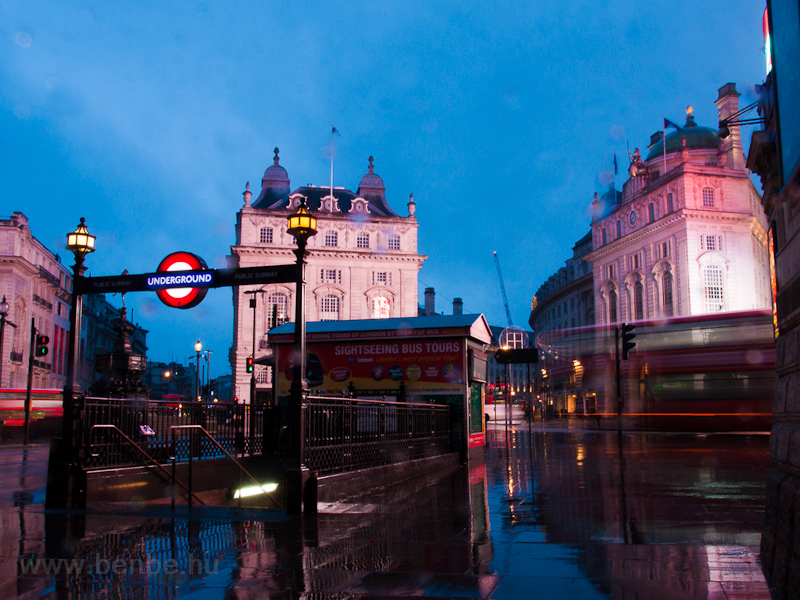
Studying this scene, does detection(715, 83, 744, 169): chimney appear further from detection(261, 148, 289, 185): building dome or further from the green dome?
detection(261, 148, 289, 185): building dome

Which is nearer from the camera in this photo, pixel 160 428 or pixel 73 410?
pixel 73 410

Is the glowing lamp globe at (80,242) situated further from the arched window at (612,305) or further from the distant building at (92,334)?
the distant building at (92,334)

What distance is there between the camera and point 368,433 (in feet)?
44.7

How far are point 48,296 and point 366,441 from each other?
70.2m

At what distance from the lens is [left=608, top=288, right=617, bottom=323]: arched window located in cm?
7900

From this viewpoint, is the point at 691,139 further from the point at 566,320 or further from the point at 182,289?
the point at 182,289

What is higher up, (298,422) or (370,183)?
(370,183)

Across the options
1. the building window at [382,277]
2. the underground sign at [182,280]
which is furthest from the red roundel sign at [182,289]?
the building window at [382,277]

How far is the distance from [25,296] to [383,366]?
56983 mm

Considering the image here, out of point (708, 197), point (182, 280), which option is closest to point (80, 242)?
point (182, 280)

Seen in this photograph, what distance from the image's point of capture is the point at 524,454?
72.6 feet

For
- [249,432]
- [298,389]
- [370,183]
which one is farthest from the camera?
[370,183]

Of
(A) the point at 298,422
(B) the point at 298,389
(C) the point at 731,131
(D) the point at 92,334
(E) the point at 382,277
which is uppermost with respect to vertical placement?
(C) the point at 731,131

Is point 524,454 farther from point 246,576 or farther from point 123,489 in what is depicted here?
point 246,576
